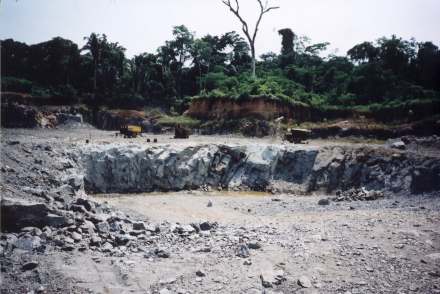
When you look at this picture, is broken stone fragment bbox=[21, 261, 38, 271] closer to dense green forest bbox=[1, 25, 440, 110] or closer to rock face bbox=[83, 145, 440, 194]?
rock face bbox=[83, 145, 440, 194]

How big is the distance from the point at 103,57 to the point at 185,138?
2248 cm

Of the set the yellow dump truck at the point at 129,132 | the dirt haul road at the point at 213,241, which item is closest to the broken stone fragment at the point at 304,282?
the dirt haul road at the point at 213,241

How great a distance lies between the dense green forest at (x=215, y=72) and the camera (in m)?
30.3

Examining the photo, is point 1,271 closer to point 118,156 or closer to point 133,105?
point 118,156

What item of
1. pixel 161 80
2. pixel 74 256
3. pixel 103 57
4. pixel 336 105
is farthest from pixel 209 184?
pixel 103 57

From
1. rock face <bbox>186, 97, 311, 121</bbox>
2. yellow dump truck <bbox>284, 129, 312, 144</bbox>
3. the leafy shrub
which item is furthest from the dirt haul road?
the leafy shrub

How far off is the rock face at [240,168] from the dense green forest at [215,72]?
9096mm

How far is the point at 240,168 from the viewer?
20.8 meters

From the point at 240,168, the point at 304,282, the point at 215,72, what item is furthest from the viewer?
the point at 215,72

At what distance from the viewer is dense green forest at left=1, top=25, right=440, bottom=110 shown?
3033 cm

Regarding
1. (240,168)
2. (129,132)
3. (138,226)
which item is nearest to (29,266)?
(138,226)

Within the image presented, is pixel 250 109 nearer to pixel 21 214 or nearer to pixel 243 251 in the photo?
pixel 243 251

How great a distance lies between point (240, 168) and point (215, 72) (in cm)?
2236

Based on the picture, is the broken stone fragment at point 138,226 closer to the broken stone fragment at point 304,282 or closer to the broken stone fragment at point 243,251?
the broken stone fragment at point 243,251
